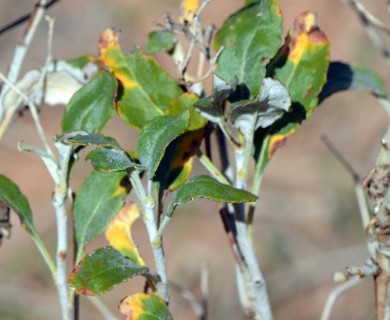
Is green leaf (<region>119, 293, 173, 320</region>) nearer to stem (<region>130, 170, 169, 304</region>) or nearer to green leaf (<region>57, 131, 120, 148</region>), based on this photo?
stem (<region>130, 170, 169, 304</region>)

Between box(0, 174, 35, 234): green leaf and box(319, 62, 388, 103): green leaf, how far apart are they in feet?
1.29

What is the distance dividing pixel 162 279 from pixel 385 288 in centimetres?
25

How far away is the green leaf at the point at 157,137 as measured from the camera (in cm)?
71

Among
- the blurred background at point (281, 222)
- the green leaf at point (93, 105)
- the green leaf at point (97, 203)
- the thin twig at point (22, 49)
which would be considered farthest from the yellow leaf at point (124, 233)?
the blurred background at point (281, 222)

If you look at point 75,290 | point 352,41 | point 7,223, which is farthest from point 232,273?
point 75,290

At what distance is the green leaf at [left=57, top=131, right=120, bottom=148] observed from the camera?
0.70m

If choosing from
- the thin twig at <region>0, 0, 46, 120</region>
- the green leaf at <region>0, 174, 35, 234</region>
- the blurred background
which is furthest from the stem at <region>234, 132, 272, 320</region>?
the blurred background

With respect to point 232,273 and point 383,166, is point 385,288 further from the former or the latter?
point 232,273

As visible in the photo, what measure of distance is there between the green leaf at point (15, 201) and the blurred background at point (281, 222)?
1702mm

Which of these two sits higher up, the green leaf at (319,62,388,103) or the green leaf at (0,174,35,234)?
the green leaf at (0,174,35,234)

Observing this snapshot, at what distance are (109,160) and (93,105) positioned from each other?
14 cm

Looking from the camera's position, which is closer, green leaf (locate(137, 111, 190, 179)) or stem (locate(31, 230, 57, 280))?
green leaf (locate(137, 111, 190, 179))

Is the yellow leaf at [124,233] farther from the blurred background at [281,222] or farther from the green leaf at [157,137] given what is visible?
the blurred background at [281,222]

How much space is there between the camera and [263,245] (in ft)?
10.4
